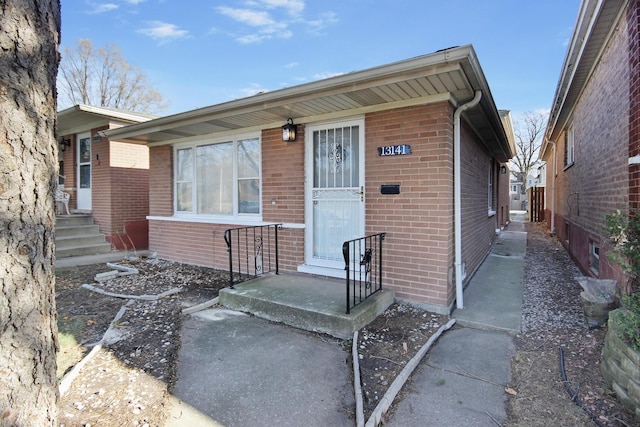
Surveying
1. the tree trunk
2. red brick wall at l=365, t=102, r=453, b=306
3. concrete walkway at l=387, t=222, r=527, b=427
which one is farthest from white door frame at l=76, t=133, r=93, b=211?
concrete walkway at l=387, t=222, r=527, b=427

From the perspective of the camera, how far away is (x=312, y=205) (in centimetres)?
498

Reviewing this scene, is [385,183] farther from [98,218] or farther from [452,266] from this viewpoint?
[98,218]

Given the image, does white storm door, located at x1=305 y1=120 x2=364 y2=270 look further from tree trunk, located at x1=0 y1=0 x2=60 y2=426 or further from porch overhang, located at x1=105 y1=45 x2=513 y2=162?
tree trunk, located at x1=0 y1=0 x2=60 y2=426

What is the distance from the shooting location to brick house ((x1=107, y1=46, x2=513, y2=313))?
12.7 ft

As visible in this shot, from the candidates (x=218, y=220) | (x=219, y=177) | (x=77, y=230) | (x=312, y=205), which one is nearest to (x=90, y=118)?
(x=77, y=230)

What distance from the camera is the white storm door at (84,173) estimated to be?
884 cm

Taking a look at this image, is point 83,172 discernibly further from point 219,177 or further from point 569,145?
point 569,145

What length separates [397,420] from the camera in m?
2.20

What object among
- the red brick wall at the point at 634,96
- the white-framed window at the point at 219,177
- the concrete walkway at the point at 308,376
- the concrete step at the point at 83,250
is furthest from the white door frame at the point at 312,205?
the concrete step at the point at 83,250

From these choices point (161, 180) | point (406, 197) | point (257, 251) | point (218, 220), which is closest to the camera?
point (406, 197)

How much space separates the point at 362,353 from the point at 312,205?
2442mm

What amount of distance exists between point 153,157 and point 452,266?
20.4 feet

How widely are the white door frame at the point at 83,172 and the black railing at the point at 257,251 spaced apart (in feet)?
17.9

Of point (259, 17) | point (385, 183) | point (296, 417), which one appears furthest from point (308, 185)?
point (259, 17)
